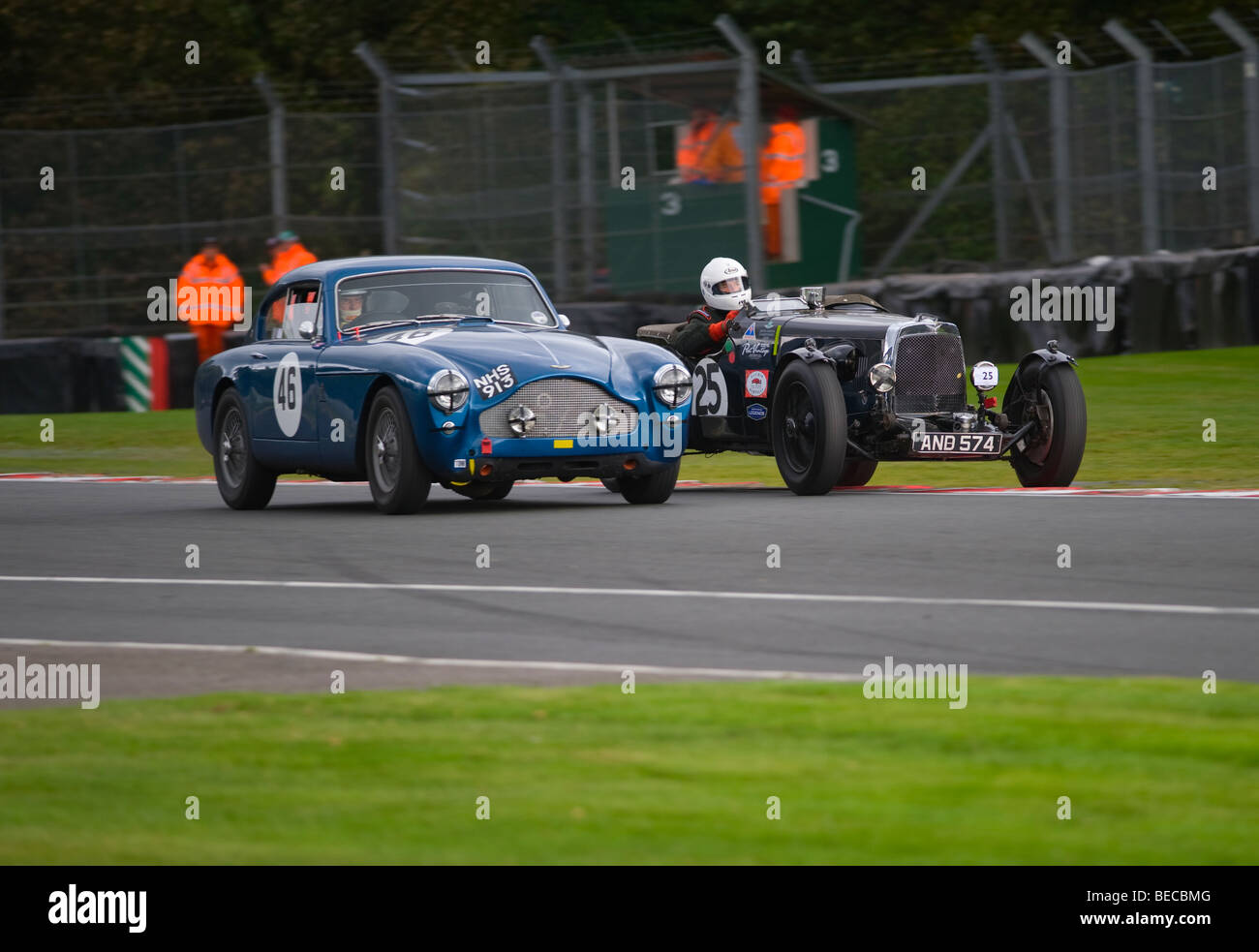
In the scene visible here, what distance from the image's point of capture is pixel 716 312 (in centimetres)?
1491

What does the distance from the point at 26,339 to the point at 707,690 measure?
60.0 ft

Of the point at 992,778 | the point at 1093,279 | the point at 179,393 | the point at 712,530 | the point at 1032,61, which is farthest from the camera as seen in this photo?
the point at 1032,61

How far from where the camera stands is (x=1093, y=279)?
22484 millimetres

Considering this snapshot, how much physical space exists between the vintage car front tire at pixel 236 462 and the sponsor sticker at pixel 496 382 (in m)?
2.23

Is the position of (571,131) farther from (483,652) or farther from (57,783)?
(57,783)

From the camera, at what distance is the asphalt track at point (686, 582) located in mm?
7883

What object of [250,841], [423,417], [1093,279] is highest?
[1093,279]

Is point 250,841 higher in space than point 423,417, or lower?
lower

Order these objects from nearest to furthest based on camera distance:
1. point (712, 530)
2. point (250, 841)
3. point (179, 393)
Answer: point (250, 841), point (712, 530), point (179, 393)

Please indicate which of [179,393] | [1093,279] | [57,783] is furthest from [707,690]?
[179,393]

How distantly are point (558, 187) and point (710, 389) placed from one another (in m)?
9.23

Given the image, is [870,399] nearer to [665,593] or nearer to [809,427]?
[809,427]

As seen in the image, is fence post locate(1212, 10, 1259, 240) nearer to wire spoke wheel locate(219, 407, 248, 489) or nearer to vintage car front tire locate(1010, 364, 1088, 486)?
vintage car front tire locate(1010, 364, 1088, 486)

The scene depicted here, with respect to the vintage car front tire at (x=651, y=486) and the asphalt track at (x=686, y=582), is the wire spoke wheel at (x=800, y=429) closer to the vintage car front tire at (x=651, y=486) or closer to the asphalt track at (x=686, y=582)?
the asphalt track at (x=686, y=582)
